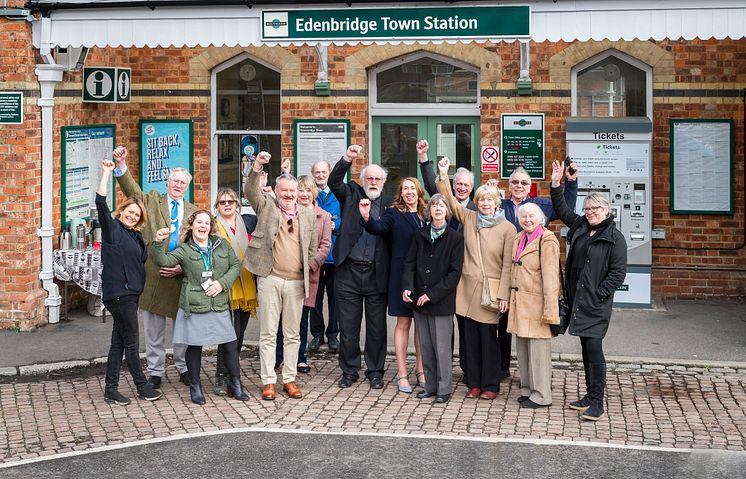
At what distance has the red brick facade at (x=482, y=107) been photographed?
12.9 metres

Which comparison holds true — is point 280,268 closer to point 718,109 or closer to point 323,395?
point 323,395

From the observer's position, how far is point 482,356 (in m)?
10.1

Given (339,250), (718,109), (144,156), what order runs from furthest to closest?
(144,156), (718,109), (339,250)

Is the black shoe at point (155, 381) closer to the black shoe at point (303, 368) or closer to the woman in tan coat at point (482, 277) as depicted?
the black shoe at point (303, 368)

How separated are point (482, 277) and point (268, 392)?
2006mm

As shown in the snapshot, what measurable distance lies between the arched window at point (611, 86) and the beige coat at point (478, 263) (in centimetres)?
511

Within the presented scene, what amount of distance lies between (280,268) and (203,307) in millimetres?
773

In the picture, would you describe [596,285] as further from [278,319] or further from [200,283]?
[200,283]

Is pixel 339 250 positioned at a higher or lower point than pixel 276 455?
higher

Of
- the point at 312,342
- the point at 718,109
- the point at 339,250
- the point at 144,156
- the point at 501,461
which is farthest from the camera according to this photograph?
the point at 144,156

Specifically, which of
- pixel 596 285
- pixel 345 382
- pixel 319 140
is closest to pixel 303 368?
pixel 345 382

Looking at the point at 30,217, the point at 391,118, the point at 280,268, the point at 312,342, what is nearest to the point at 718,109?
the point at 391,118

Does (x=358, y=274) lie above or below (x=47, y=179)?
below

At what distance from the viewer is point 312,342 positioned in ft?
39.3
